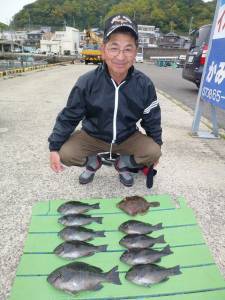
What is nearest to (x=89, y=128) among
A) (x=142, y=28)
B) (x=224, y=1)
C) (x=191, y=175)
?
(x=191, y=175)

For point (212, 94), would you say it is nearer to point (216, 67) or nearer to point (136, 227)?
point (216, 67)

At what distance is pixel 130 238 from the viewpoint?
2340 millimetres

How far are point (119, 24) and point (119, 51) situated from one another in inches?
9.0

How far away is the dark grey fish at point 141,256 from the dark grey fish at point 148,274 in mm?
74

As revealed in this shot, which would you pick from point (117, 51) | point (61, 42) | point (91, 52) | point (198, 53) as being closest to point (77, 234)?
point (117, 51)

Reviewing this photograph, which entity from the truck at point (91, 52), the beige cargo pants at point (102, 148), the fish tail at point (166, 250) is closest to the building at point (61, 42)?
the truck at point (91, 52)

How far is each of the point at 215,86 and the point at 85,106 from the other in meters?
2.26

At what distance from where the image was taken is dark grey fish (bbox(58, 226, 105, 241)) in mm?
2383

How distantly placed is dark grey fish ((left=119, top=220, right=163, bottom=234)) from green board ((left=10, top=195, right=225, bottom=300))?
53 millimetres

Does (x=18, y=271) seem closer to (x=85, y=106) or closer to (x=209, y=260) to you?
(x=209, y=260)

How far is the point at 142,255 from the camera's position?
7.12ft

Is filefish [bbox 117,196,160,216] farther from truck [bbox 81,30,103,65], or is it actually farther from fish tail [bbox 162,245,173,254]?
truck [bbox 81,30,103,65]

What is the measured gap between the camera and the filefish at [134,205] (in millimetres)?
2768

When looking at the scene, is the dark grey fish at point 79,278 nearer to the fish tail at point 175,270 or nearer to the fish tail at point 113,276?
the fish tail at point 113,276
